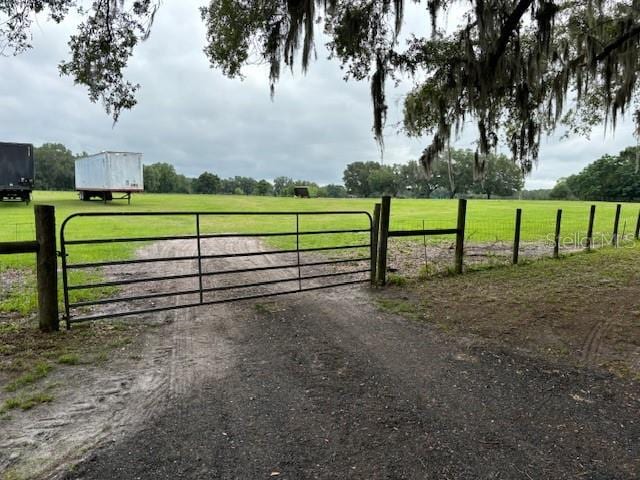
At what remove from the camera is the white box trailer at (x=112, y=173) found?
25406 mm

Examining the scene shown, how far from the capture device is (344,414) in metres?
2.94

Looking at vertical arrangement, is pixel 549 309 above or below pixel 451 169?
below

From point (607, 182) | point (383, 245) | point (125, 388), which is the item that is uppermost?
point (607, 182)

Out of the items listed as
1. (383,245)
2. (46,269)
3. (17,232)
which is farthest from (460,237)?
(17,232)

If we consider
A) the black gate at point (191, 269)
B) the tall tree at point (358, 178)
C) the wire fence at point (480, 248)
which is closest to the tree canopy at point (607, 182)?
the tall tree at point (358, 178)

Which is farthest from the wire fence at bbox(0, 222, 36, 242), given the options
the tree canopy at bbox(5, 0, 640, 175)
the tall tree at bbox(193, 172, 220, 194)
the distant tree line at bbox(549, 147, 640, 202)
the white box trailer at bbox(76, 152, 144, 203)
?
the distant tree line at bbox(549, 147, 640, 202)

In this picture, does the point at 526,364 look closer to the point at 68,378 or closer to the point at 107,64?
the point at 68,378

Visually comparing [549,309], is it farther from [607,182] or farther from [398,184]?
[607,182]

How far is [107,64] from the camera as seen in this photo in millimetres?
5773

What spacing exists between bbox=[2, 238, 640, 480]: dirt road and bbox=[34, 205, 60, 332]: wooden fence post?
1.10 metres

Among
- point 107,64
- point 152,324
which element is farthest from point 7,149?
point 152,324

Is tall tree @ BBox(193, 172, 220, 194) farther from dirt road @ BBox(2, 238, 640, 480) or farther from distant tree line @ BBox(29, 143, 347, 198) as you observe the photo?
dirt road @ BBox(2, 238, 640, 480)

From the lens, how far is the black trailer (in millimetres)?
21609

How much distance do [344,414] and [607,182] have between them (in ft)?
286
